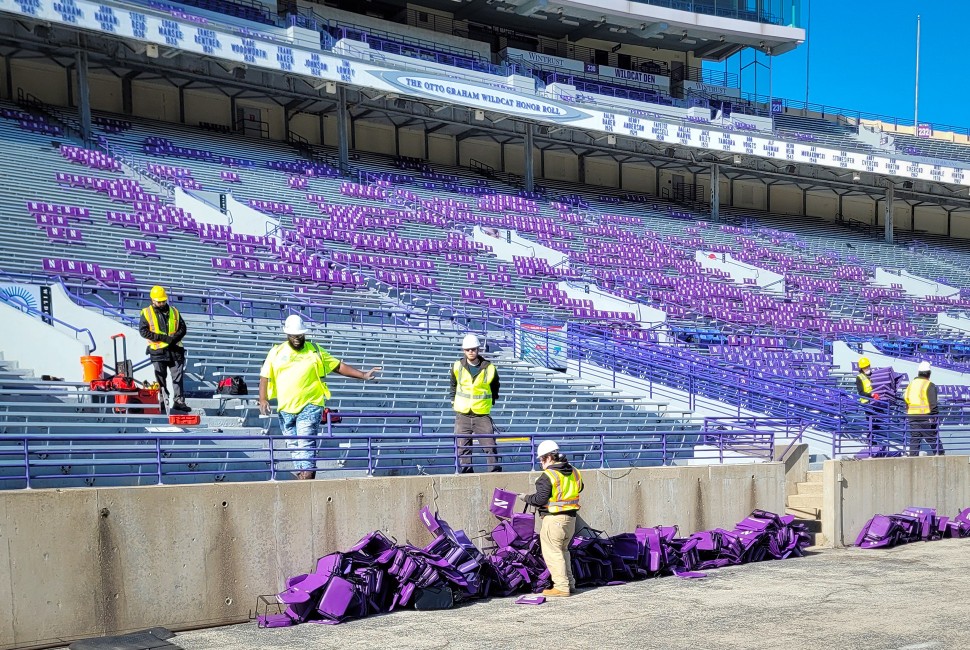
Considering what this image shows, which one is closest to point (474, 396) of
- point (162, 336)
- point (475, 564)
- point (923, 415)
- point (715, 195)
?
point (475, 564)

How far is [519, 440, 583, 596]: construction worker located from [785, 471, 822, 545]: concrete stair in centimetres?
434

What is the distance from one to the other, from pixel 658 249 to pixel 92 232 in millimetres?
17467

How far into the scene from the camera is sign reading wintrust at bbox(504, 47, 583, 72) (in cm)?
4278

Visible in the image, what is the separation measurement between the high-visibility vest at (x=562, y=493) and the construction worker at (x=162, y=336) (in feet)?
12.3

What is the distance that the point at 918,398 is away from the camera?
Answer: 1470 centimetres

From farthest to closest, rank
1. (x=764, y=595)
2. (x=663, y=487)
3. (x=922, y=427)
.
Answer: (x=922, y=427) → (x=663, y=487) → (x=764, y=595)

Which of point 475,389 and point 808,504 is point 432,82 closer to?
point 808,504

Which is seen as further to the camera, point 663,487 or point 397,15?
point 397,15

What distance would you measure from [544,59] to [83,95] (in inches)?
777

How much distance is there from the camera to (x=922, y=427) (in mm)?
14656

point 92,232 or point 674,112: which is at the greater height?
point 674,112

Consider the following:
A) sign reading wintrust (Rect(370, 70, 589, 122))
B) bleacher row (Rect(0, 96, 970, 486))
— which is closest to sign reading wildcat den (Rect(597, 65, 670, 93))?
bleacher row (Rect(0, 96, 970, 486))

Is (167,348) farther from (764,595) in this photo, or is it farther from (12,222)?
(12,222)

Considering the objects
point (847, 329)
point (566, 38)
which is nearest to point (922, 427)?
point (847, 329)
